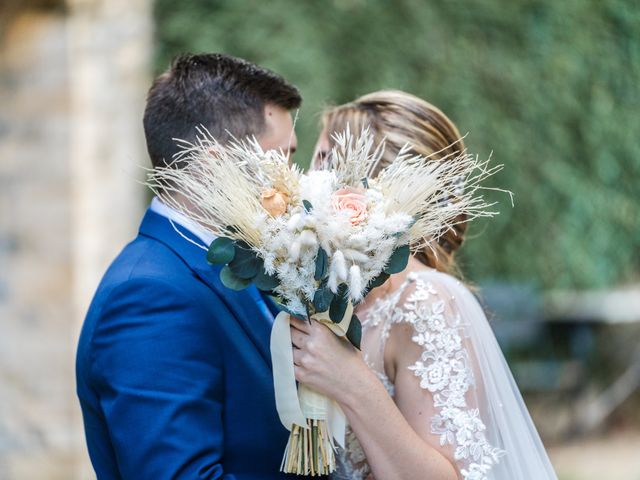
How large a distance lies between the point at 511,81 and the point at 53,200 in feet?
10.6

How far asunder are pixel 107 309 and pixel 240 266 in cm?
37

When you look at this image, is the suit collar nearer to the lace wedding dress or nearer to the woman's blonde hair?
the lace wedding dress

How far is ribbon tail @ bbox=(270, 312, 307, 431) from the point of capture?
2.16 metres

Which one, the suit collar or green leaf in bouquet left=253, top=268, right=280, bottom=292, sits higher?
green leaf in bouquet left=253, top=268, right=280, bottom=292

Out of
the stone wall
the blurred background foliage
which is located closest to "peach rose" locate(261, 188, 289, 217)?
the stone wall

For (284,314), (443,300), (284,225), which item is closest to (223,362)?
(284,314)

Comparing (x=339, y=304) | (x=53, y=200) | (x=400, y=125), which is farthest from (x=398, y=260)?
(x=53, y=200)

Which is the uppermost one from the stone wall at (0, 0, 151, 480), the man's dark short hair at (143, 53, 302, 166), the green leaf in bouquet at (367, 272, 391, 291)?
the man's dark short hair at (143, 53, 302, 166)

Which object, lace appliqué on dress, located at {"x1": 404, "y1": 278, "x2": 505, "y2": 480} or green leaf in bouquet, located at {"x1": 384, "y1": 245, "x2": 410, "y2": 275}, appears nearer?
green leaf in bouquet, located at {"x1": 384, "y1": 245, "x2": 410, "y2": 275}

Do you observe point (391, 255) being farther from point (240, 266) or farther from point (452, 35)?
point (452, 35)

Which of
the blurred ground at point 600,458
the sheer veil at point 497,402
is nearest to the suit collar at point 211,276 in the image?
the sheer veil at point 497,402

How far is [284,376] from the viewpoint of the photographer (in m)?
2.18

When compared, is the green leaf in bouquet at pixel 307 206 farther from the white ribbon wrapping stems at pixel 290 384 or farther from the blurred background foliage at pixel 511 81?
the blurred background foliage at pixel 511 81

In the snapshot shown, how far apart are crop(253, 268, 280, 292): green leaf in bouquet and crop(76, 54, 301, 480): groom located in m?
0.23
